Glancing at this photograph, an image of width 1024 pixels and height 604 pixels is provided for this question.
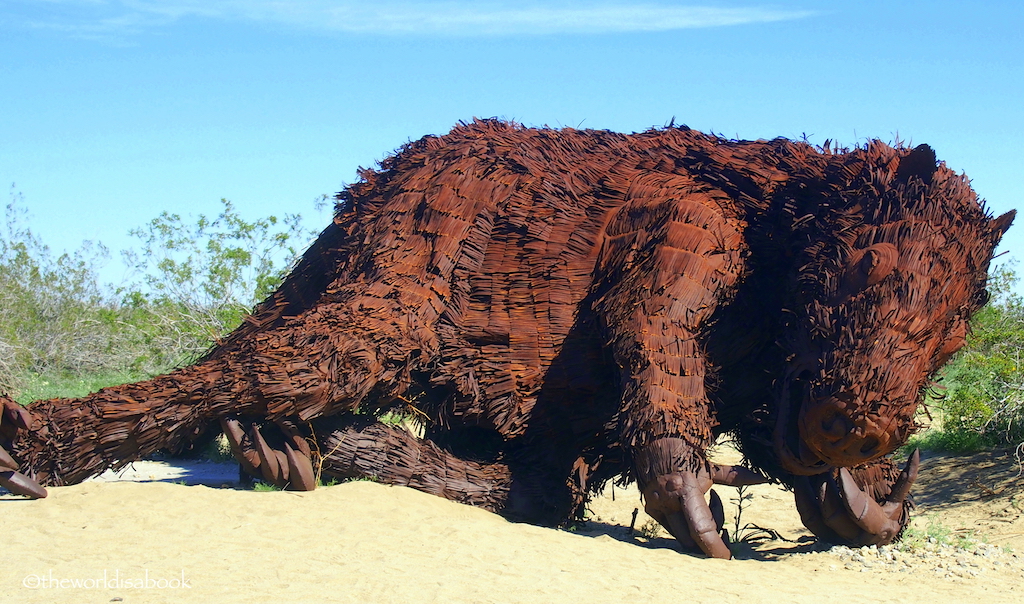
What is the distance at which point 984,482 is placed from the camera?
8.30 meters

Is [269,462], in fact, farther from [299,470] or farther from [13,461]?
[13,461]

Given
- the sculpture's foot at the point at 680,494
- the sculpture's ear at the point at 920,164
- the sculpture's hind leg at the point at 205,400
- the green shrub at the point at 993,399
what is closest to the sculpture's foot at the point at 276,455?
the sculpture's hind leg at the point at 205,400

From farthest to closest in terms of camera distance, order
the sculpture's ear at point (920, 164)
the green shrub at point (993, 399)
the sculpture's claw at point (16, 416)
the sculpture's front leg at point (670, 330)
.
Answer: the green shrub at point (993, 399) → the sculpture's claw at point (16, 416) → the sculpture's ear at point (920, 164) → the sculpture's front leg at point (670, 330)

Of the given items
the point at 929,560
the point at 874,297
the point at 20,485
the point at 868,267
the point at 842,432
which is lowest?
the point at 20,485

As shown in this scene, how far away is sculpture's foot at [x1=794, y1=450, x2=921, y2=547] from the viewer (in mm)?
5402

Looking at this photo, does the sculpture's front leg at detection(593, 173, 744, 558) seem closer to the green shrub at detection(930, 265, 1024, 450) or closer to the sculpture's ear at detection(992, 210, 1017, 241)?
the sculpture's ear at detection(992, 210, 1017, 241)

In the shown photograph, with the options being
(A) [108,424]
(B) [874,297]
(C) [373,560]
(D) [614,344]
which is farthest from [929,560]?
(A) [108,424]

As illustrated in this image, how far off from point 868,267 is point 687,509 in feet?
5.12

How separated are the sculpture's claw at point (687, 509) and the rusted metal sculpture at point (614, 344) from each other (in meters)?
0.01

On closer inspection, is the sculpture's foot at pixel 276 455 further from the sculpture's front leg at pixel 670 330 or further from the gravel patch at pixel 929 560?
the gravel patch at pixel 929 560

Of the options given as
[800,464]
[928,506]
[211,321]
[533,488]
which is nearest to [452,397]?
[533,488]

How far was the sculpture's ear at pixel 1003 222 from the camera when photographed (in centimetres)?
534

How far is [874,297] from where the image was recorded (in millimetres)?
4766

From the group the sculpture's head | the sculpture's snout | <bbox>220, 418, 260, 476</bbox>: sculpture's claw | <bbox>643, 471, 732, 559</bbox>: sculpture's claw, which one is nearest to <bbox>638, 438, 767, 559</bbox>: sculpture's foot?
<bbox>643, 471, 732, 559</bbox>: sculpture's claw
